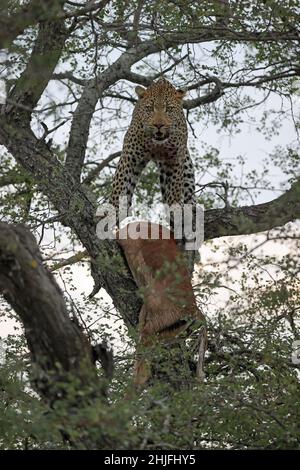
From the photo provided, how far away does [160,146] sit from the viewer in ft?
32.6

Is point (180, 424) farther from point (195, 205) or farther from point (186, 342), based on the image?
point (195, 205)

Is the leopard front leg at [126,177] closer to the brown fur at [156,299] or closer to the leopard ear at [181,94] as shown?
the leopard ear at [181,94]

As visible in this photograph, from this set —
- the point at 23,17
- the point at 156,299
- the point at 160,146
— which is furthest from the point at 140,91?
the point at 23,17

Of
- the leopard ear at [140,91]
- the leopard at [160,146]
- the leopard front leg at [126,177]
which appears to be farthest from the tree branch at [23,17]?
the leopard ear at [140,91]

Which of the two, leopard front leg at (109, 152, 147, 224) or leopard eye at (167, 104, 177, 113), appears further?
leopard eye at (167, 104, 177, 113)

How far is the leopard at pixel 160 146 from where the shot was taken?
992 centimetres

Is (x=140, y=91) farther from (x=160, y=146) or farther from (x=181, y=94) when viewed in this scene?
(x=160, y=146)

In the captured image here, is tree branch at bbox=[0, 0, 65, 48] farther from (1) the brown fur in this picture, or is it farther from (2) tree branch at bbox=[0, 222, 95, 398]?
(1) the brown fur

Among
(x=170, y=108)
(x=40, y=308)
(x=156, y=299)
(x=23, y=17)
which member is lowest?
(x=40, y=308)

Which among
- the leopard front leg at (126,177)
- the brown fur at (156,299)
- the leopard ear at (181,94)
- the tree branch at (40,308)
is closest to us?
the tree branch at (40,308)

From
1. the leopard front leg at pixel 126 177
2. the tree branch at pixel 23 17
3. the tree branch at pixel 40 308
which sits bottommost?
the tree branch at pixel 40 308

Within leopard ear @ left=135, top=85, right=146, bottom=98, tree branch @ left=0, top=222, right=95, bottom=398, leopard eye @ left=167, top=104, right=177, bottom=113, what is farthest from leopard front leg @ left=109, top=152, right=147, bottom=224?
tree branch @ left=0, top=222, right=95, bottom=398

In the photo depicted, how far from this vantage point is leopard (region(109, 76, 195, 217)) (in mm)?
9922

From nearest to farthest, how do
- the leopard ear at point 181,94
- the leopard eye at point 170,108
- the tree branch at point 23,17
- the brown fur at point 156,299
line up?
the tree branch at point 23,17 < the brown fur at point 156,299 < the leopard eye at point 170,108 < the leopard ear at point 181,94
